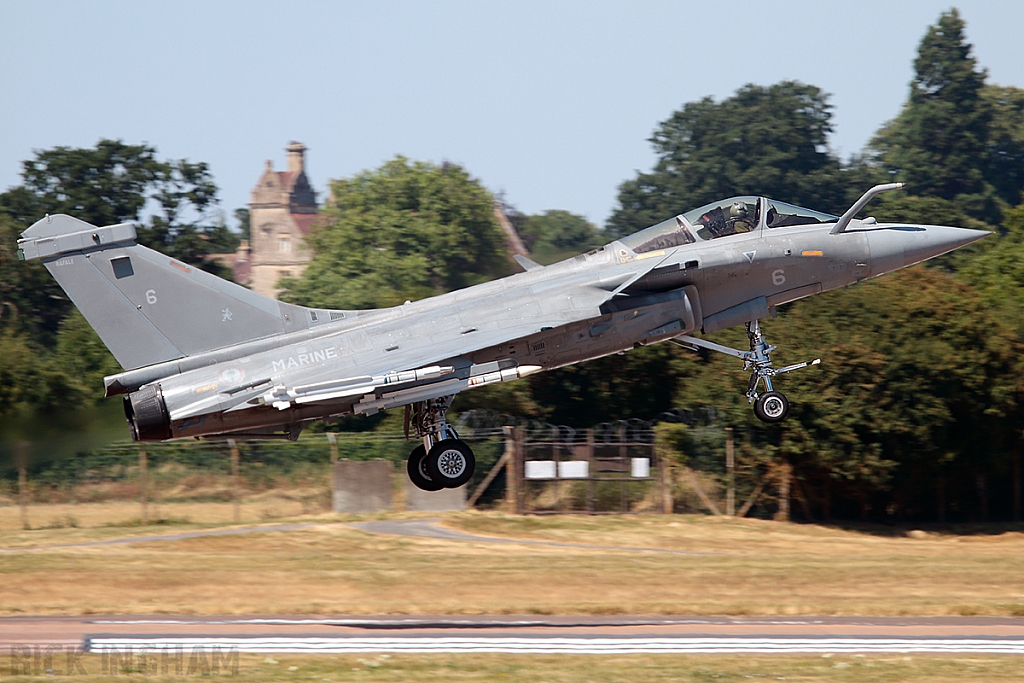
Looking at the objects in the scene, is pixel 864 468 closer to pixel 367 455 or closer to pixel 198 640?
pixel 367 455

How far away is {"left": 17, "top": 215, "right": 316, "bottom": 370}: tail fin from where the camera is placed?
20.9 m

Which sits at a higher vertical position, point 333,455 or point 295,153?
point 295,153

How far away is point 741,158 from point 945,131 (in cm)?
2394

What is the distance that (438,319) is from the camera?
69.4 feet

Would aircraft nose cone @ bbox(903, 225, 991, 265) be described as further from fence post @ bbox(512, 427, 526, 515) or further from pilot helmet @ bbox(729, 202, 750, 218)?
fence post @ bbox(512, 427, 526, 515)

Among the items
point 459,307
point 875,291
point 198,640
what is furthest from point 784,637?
point 875,291

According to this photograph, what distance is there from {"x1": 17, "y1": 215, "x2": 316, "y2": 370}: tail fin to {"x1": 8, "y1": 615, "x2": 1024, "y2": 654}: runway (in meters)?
5.40

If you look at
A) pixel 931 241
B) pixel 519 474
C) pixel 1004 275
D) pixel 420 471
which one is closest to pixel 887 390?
pixel 519 474

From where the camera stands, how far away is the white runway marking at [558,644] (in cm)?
2206

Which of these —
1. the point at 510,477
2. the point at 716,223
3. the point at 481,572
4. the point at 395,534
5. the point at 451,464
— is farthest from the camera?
the point at 510,477

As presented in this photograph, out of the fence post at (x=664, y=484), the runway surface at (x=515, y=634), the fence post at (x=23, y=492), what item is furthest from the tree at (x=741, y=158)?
the runway surface at (x=515, y=634)

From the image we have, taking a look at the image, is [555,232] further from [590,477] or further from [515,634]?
[515,634]

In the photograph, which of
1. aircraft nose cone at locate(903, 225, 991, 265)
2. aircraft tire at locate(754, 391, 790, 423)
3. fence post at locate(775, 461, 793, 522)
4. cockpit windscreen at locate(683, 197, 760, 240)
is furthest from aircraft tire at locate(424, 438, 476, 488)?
fence post at locate(775, 461, 793, 522)

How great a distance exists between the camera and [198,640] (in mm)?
22859
